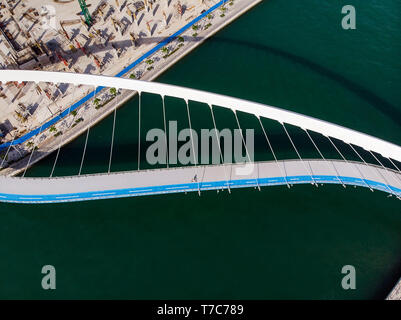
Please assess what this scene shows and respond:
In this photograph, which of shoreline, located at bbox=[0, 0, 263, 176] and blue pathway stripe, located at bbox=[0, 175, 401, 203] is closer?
blue pathway stripe, located at bbox=[0, 175, 401, 203]

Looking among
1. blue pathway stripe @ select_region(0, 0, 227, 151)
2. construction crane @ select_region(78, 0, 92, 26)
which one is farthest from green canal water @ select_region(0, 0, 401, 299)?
construction crane @ select_region(78, 0, 92, 26)

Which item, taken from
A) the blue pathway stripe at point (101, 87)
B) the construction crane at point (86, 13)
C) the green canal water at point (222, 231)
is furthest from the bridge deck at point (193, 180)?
the construction crane at point (86, 13)

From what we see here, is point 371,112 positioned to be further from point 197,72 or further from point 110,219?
point 110,219

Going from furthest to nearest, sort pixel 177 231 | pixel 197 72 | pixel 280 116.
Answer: pixel 197 72, pixel 177 231, pixel 280 116

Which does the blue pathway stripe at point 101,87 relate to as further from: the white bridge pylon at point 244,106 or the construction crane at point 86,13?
the white bridge pylon at point 244,106

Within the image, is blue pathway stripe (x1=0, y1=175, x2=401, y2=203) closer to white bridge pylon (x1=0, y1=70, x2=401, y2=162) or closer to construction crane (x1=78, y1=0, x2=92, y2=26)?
white bridge pylon (x1=0, y1=70, x2=401, y2=162)

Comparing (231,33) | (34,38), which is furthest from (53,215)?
(231,33)

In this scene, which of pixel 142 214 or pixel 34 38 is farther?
pixel 34 38
